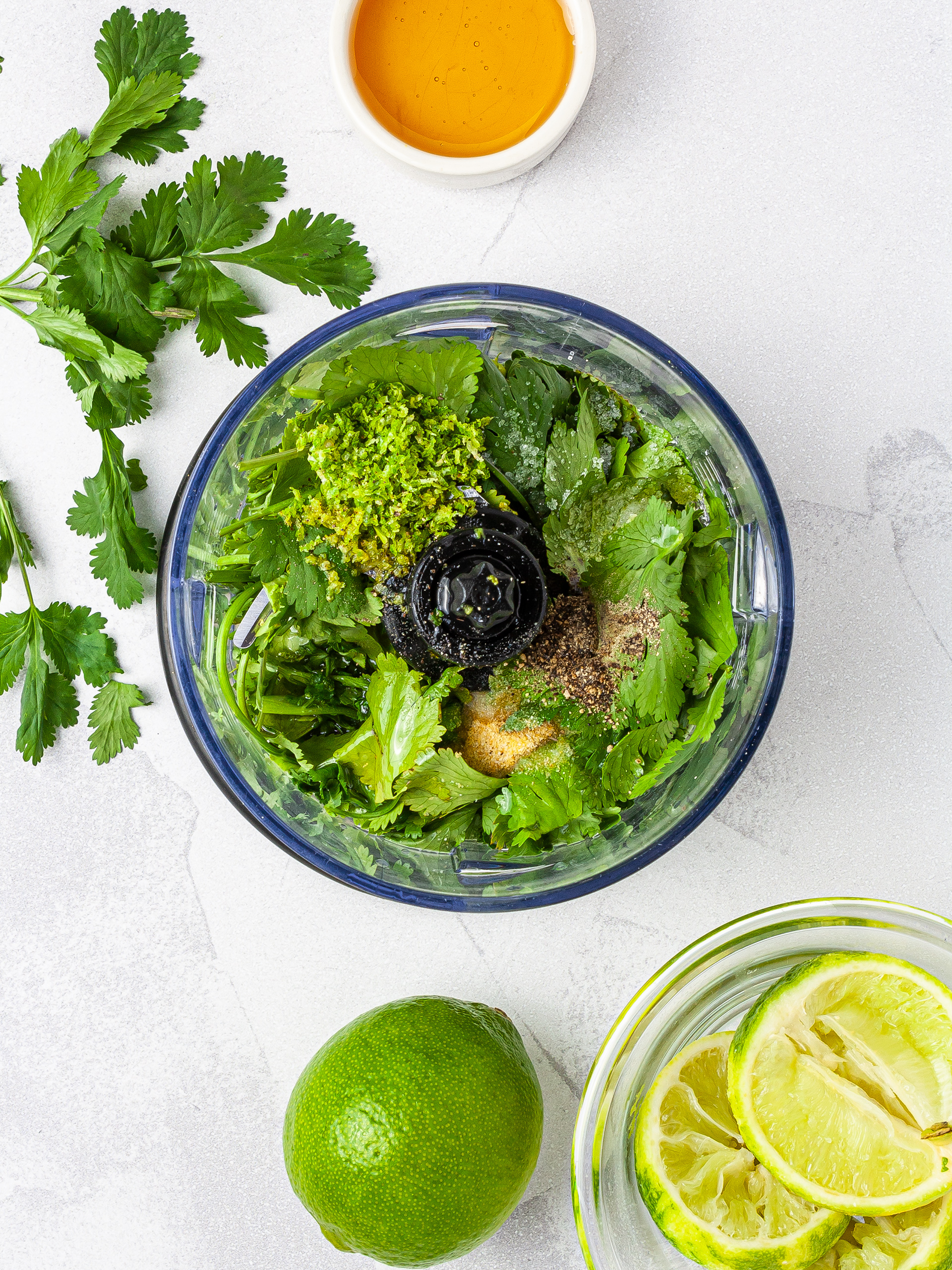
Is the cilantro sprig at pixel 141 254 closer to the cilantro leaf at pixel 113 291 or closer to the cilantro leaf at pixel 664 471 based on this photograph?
the cilantro leaf at pixel 113 291

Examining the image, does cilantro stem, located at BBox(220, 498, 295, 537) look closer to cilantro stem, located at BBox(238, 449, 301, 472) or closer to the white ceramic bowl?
cilantro stem, located at BBox(238, 449, 301, 472)

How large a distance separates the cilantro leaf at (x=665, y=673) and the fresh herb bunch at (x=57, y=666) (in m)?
0.58

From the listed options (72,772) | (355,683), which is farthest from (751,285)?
(72,772)

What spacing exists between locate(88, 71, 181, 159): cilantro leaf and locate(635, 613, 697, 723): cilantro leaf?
2.60 ft

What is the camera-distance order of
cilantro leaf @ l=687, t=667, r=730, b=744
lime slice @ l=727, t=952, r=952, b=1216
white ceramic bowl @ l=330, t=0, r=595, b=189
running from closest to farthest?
lime slice @ l=727, t=952, r=952, b=1216
cilantro leaf @ l=687, t=667, r=730, b=744
white ceramic bowl @ l=330, t=0, r=595, b=189

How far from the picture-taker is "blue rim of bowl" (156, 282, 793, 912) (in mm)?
966

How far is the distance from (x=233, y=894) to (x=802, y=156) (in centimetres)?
107

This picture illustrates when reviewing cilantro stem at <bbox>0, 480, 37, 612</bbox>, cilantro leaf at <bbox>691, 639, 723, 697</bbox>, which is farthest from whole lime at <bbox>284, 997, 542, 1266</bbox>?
cilantro stem at <bbox>0, 480, 37, 612</bbox>

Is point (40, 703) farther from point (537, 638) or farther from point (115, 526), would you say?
point (537, 638)

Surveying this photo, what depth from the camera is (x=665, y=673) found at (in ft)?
3.03

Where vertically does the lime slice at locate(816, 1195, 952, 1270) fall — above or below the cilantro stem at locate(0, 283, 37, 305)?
below

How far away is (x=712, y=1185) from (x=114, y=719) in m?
0.78

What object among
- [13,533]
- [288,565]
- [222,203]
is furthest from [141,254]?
[288,565]

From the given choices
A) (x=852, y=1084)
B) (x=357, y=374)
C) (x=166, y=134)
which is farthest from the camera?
(x=166, y=134)
